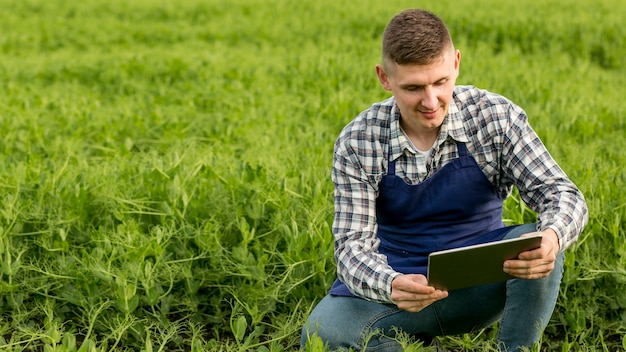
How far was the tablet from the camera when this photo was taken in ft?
8.47

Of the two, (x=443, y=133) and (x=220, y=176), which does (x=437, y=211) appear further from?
(x=220, y=176)

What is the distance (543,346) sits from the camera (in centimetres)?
353

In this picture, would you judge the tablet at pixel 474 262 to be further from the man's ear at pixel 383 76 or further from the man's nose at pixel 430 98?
the man's ear at pixel 383 76

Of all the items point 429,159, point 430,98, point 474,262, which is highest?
point 430,98

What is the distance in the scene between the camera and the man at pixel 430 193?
9.58 feet

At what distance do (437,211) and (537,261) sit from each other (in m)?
0.50

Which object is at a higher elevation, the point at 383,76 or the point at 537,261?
the point at 383,76

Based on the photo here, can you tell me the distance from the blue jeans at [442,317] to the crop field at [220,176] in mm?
123

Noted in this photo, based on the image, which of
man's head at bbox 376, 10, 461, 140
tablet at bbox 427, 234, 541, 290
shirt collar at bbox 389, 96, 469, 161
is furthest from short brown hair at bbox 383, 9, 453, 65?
tablet at bbox 427, 234, 541, 290

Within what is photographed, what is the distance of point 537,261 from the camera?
8.82ft

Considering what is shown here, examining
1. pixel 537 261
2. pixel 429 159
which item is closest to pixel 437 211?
pixel 429 159

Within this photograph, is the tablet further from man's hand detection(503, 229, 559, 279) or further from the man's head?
the man's head

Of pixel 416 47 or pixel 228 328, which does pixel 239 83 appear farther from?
pixel 416 47

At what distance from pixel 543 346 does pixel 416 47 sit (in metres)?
1.50
